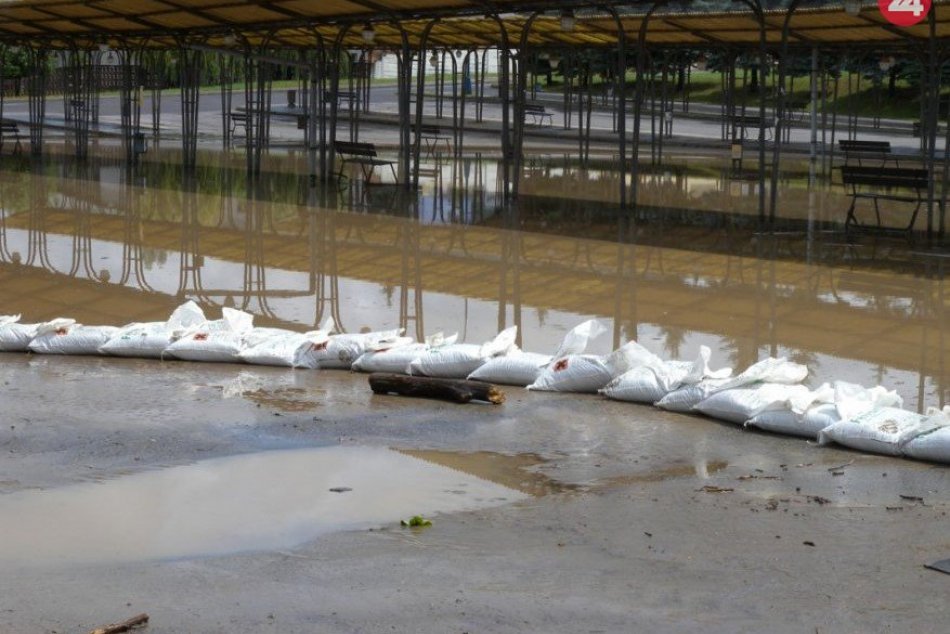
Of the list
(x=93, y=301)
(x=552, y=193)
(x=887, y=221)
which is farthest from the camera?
(x=552, y=193)

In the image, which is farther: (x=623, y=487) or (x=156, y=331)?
(x=156, y=331)

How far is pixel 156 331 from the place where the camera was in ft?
33.2

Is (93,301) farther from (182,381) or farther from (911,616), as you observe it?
(911,616)

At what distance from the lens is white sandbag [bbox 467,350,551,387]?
9281 millimetres

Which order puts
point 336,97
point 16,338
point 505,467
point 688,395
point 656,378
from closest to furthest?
point 505,467 → point 688,395 → point 656,378 → point 16,338 → point 336,97

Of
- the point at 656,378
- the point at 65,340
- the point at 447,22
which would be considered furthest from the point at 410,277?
the point at 447,22

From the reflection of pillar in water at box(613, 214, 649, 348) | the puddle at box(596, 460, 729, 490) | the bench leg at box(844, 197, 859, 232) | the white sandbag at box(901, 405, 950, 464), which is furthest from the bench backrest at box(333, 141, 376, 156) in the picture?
the white sandbag at box(901, 405, 950, 464)

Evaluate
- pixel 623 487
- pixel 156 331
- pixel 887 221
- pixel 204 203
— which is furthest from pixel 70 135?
pixel 623 487

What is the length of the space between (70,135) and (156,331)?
29.8 meters

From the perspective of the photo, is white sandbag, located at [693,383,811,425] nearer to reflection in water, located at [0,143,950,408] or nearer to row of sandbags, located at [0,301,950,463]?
row of sandbags, located at [0,301,950,463]

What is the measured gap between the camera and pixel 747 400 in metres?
8.26

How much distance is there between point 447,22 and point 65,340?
14.4 metres

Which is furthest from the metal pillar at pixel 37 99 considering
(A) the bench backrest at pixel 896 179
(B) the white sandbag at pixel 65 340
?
(B) the white sandbag at pixel 65 340

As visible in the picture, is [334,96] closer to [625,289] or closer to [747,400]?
[625,289]
